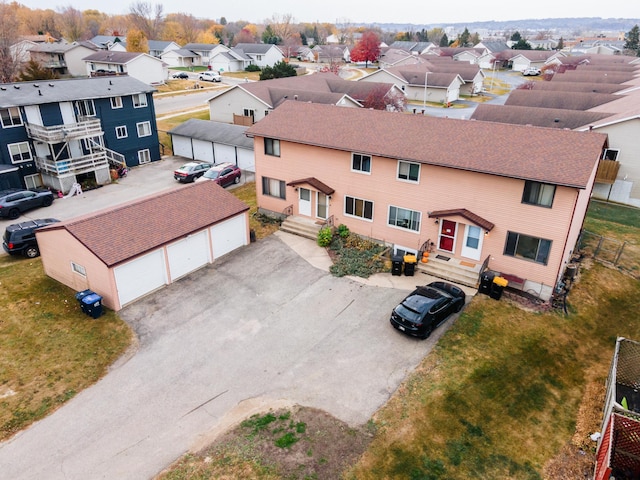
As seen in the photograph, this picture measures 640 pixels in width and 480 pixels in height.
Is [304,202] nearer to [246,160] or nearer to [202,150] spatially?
[246,160]

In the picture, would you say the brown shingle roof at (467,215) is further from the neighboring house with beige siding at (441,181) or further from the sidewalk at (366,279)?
the sidewalk at (366,279)

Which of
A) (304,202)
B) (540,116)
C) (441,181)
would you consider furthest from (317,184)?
(540,116)

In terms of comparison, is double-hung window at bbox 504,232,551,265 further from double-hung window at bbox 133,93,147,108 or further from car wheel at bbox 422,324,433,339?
double-hung window at bbox 133,93,147,108

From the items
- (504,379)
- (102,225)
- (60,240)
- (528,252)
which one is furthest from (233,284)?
(528,252)

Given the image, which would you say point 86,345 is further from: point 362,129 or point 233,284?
point 362,129

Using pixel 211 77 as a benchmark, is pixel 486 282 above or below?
below

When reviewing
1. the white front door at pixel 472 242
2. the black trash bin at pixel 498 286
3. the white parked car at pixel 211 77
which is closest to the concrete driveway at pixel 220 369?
the white front door at pixel 472 242
